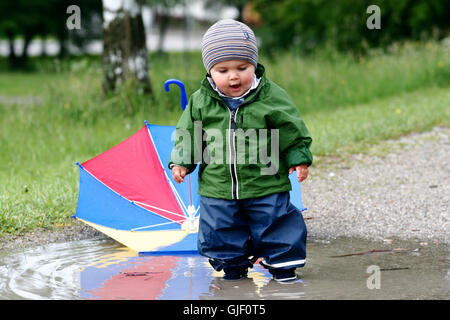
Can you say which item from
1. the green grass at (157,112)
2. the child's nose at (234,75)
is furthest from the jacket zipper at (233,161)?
the green grass at (157,112)

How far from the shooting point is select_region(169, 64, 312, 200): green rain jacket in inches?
139

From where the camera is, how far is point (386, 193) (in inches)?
223

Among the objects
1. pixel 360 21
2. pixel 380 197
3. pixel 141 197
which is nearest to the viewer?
pixel 141 197

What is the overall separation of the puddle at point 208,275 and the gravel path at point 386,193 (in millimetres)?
285

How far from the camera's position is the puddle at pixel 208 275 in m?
3.52

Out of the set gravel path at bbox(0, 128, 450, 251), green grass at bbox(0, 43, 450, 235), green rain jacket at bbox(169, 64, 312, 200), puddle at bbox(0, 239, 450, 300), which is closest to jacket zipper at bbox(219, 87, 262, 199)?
green rain jacket at bbox(169, 64, 312, 200)

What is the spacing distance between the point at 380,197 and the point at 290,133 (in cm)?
225

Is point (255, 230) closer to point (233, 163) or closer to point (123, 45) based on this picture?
point (233, 163)

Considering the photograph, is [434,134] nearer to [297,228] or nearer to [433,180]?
[433,180]

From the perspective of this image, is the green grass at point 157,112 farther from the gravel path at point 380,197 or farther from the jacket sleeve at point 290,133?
the jacket sleeve at point 290,133

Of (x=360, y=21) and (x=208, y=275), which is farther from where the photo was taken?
(x=360, y=21)

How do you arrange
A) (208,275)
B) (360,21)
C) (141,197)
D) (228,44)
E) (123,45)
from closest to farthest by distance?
(228,44) < (208,275) < (141,197) < (123,45) < (360,21)

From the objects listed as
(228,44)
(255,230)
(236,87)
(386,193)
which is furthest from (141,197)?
(386,193)
